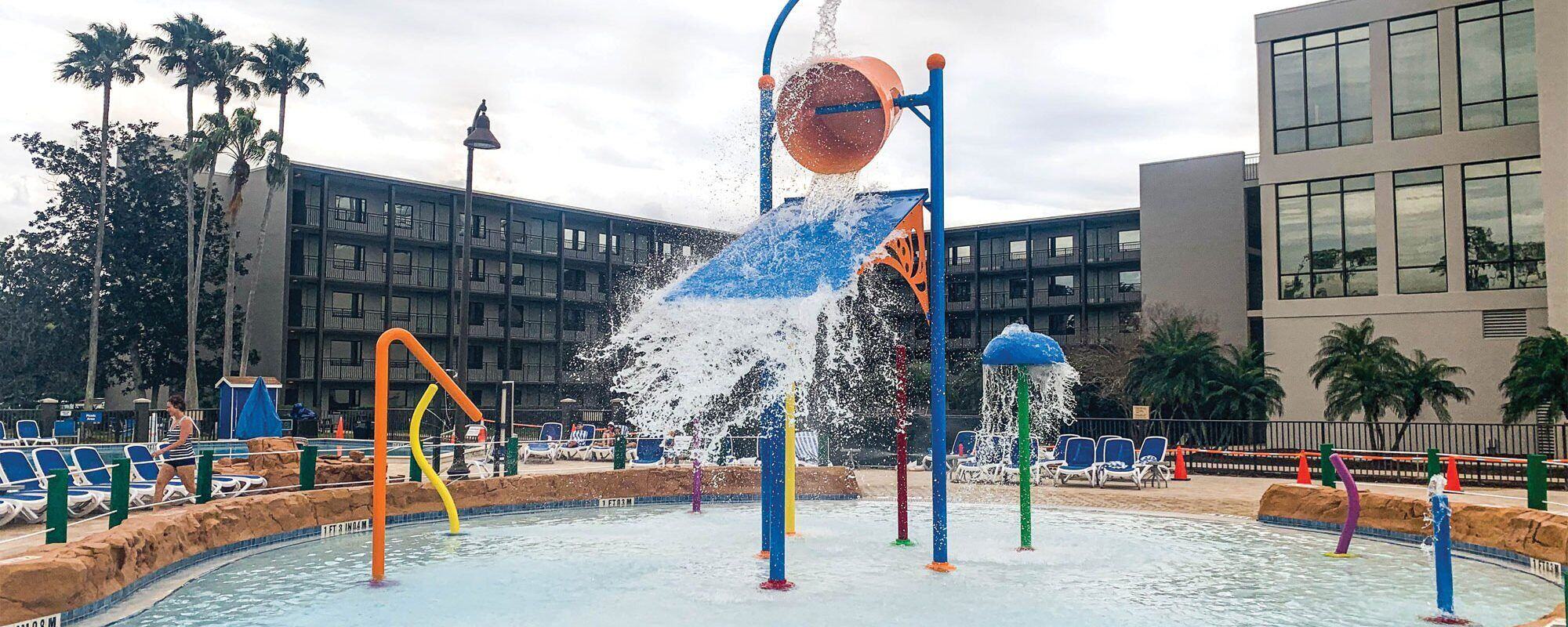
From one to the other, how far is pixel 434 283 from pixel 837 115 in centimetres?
4323

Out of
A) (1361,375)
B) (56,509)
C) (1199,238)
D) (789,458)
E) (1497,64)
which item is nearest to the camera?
(56,509)

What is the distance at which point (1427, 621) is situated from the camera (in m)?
8.18

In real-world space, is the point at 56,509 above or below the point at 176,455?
below

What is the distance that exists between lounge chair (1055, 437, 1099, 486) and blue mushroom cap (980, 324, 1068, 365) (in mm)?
9276

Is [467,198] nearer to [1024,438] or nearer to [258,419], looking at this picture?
[258,419]

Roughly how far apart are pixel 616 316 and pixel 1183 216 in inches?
1074

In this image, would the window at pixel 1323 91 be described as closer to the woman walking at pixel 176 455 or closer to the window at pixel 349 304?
the woman walking at pixel 176 455

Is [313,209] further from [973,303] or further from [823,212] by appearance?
[823,212]

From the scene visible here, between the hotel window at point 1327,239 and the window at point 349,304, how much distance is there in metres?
37.4

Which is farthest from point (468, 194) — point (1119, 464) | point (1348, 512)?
point (1348, 512)

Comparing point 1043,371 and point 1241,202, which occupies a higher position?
point 1241,202

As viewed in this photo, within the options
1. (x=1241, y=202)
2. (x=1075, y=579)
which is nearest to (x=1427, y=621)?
(x=1075, y=579)

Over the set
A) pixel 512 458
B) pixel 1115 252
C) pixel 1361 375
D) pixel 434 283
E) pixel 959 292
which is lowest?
pixel 512 458

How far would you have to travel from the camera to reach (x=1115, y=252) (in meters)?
53.4
